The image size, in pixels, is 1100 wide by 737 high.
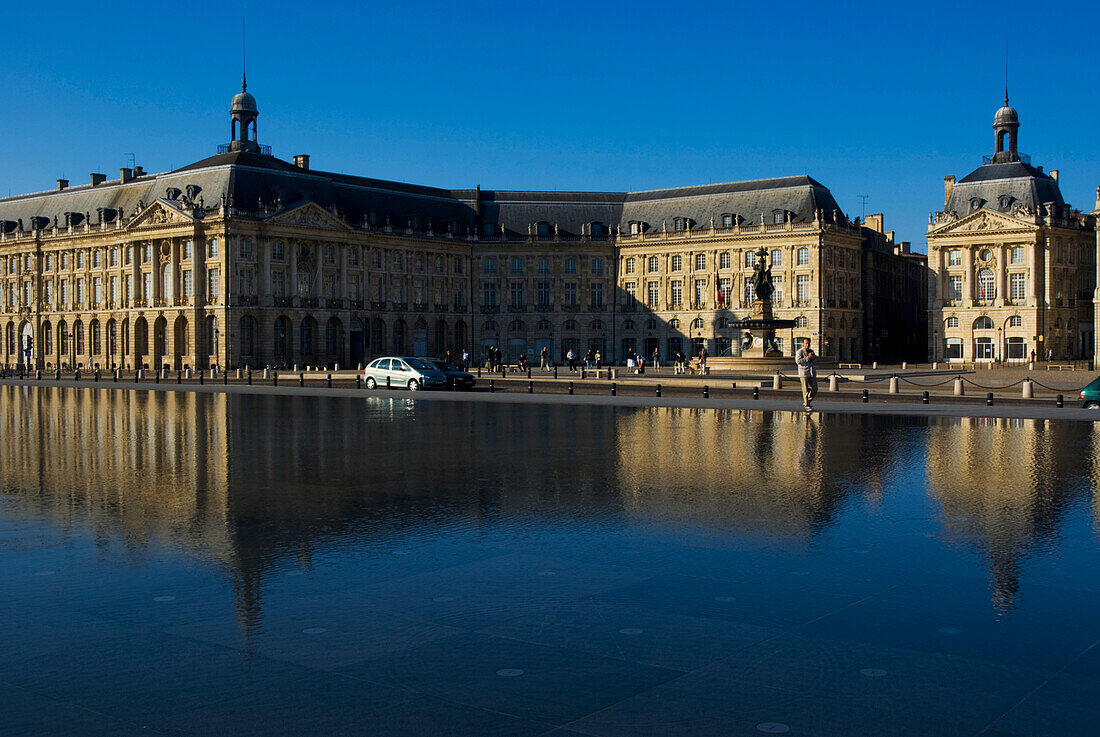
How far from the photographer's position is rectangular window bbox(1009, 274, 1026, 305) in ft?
335

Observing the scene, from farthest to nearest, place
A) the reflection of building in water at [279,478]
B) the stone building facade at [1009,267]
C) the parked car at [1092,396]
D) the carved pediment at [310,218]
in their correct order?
1. the stone building facade at [1009,267]
2. the carved pediment at [310,218]
3. the parked car at [1092,396]
4. the reflection of building in water at [279,478]

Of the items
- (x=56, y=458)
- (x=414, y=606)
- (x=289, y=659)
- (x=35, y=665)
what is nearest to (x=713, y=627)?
(x=414, y=606)

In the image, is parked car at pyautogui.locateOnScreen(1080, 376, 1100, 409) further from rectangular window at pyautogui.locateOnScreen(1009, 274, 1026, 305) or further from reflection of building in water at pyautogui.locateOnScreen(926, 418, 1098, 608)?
rectangular window at pyautogui.locateOnScreen(1009, 274, 1026, 305)

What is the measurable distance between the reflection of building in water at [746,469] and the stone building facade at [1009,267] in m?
79.8

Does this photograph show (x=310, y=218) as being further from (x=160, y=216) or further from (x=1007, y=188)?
(x=1007, y=188)

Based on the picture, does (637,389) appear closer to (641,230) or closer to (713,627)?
(713,627)

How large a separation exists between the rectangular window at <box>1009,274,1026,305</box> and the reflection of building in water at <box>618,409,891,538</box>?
8023 centimetres

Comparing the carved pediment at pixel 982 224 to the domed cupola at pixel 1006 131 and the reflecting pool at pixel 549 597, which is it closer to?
the domed cupola at pixel 1006 131

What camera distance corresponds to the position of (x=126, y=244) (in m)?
102

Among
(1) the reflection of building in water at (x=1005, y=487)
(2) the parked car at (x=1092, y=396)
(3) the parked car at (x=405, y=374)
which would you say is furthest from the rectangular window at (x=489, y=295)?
(1) the reflection of building in water at (x=1005, y=487)

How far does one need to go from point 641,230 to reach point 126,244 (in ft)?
162

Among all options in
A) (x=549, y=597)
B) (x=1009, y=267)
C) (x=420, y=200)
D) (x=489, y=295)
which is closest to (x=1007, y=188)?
(x=1009, y=267)

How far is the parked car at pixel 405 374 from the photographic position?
49625 millimetres

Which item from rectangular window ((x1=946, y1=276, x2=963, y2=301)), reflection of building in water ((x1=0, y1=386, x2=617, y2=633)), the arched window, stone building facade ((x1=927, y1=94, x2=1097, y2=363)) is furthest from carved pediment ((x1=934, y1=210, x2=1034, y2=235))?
reflection of building in water ((x1=0, y1=386, x2=617, y2=633))
